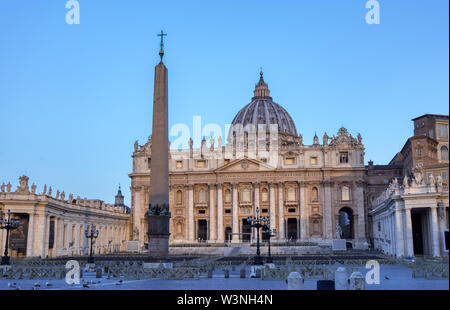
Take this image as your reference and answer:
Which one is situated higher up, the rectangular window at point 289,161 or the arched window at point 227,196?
the rectangular window at point 289,161

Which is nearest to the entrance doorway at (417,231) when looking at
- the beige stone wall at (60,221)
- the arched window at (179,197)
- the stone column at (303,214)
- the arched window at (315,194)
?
the stone column at (303,214)

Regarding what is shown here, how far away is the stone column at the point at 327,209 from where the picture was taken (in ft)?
230

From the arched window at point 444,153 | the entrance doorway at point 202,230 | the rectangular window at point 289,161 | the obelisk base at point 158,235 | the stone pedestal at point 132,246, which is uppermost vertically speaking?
the rectangular window at point 289,161

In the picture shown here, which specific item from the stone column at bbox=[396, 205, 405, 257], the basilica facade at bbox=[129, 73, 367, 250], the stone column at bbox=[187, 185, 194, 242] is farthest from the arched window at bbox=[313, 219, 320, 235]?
the stone column at bbox=[396, 205, 405, 257]

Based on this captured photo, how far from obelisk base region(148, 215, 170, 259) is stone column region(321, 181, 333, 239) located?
158 ft

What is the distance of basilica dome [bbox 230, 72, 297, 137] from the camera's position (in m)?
102

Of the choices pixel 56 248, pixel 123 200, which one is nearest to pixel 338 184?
pixel 56 248

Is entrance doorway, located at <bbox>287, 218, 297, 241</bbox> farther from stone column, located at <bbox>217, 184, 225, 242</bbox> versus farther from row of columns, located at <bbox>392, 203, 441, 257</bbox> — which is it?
row of columns, located at <bbox>392, 203, 441, 257</bbox>

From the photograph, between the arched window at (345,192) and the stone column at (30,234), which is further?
the arched window at (345,192)

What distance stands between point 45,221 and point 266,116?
6347 centimetres

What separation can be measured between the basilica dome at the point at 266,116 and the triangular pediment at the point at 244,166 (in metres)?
27.3

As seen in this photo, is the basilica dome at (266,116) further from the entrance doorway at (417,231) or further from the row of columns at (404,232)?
the row of columns at (404,232)

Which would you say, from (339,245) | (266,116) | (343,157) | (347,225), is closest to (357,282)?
(339,245)

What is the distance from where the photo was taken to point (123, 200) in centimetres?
13600
